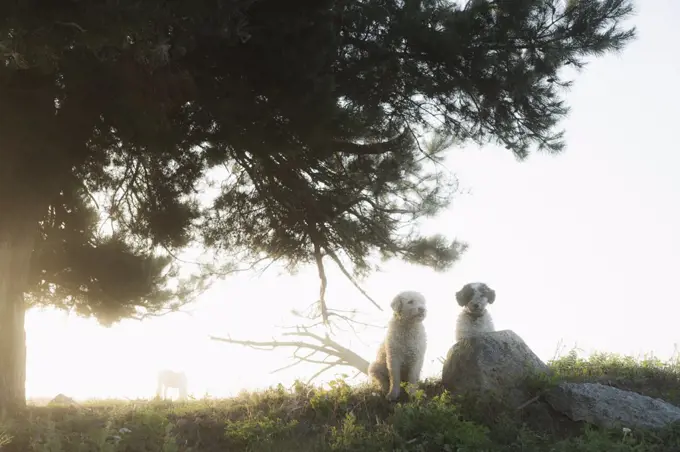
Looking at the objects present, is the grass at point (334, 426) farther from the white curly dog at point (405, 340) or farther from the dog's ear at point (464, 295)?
the dog's ear at point (464, 295)

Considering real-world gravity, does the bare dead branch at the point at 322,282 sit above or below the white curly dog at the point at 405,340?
above

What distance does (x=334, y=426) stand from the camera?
23.2 ft

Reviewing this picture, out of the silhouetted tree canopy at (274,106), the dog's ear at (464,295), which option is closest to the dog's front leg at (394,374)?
the dog's ear at (464,295)

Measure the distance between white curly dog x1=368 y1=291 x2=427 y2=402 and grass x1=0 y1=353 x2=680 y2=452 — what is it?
0.88 feet

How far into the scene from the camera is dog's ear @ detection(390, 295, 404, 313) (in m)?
7.49

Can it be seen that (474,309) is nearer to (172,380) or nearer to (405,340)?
(405,340)

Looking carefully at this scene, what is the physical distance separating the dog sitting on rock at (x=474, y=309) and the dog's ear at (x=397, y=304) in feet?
2.87

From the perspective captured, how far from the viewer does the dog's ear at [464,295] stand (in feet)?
25.9

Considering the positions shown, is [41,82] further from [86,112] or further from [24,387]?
[24,387]

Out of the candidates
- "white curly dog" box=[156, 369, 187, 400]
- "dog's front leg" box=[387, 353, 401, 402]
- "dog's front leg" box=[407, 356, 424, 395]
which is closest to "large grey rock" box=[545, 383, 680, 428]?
"dog's front leg" box=[407, 356, 424, 395]

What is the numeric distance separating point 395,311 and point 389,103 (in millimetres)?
2504

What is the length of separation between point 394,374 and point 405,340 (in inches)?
16.0

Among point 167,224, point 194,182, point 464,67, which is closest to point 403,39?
point 464,67

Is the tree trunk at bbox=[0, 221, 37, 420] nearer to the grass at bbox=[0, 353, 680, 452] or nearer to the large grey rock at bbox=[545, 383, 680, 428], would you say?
the grass at bbox=[0, 353, 680, 452]
